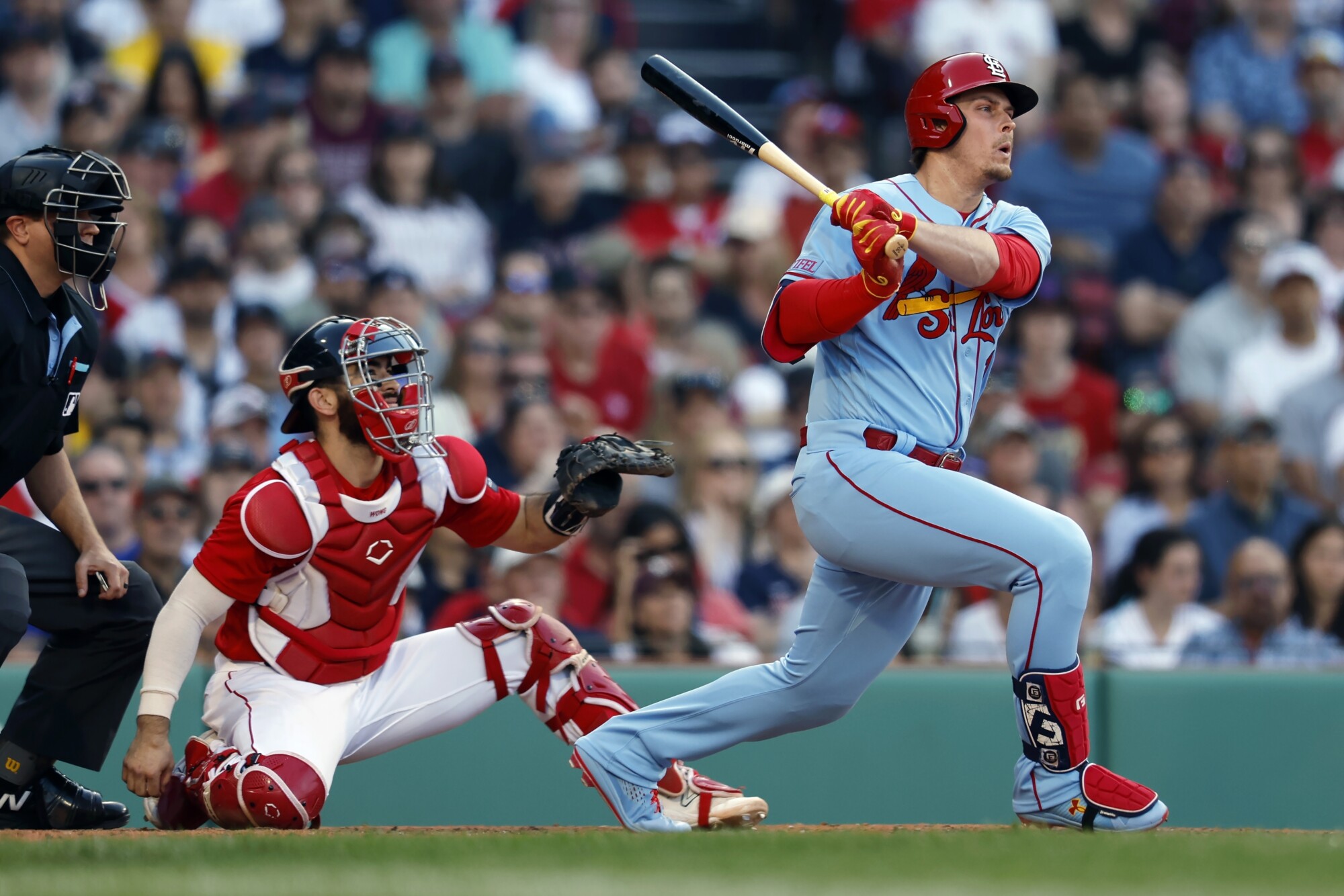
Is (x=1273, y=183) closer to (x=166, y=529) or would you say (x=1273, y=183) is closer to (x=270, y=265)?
(x=270, y=265)

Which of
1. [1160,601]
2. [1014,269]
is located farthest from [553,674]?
[1160,601]

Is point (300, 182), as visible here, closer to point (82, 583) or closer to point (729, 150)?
point (729, 150)

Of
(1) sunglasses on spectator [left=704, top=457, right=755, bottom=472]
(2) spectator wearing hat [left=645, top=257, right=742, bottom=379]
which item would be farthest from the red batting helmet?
(2) spectator wearing hat [left=645, top=257, right=742, bottom=379]

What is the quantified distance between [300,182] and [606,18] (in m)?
2.69

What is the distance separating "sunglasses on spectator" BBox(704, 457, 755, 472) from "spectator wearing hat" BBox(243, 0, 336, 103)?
3734 mm

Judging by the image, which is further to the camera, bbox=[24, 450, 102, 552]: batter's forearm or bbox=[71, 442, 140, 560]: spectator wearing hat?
bbox=[71, 442, 140, 560]: spectator wearing hat

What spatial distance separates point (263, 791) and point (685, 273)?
15.9 ft

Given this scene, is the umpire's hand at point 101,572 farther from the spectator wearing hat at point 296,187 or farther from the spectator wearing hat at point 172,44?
the spectator wearing hat at point 172,44

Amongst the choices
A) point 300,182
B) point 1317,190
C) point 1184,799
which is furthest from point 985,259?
point 1317,190

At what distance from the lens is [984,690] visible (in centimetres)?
576

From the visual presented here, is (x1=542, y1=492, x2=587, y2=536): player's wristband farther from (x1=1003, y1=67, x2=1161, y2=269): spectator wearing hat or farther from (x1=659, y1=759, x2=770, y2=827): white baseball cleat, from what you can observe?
(x1=1003, y1=67, x2=1161, y2=269): spectator wearing hat

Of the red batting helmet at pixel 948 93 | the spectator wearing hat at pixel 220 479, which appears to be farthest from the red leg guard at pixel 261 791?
the spectator wearing hat at pixel 220 479

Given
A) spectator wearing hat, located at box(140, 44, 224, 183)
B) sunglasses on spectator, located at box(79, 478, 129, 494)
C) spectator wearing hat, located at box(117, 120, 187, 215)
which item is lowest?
sunglasses on spectator, located at box(79, 478, 129, 494)

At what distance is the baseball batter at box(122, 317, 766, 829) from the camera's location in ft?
13.9
